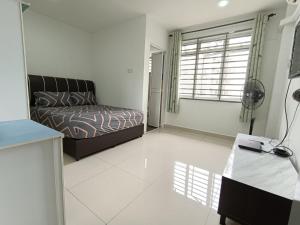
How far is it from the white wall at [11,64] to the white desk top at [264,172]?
1.77 metres

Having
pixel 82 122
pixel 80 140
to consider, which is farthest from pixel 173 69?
pixel 80 140

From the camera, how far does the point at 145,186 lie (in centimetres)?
171

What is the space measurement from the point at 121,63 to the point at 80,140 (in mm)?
2246

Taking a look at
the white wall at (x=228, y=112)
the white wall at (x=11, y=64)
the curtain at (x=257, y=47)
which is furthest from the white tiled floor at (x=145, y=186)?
the curtain at (x=257, y=47)

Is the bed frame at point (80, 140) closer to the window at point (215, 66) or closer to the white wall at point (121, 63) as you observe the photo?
the white wall at point (121, 63)

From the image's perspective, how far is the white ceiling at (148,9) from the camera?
271 centimetres

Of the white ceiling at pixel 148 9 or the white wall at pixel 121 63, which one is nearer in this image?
the white ceiling at pixel 148 9

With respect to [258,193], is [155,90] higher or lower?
higher

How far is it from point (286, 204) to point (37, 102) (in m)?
3.93

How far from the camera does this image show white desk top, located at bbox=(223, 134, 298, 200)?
3.49ft

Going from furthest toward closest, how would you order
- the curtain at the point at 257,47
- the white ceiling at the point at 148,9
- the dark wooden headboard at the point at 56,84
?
the dark wooden headboard at the point at 56,84 < the curtain at the point at 257,47 < the white ceiling at the point at 148,9

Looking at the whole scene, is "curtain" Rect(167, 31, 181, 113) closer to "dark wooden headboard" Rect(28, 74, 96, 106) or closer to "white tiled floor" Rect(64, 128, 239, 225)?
"white tiled floor" Rect(64, 128, 239, 225)

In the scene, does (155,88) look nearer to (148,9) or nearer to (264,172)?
(148,9)

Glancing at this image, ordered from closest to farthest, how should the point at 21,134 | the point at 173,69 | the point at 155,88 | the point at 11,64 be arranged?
the point at 21,134
the point at 11,64
the point at 173,69
the point at 155,88
